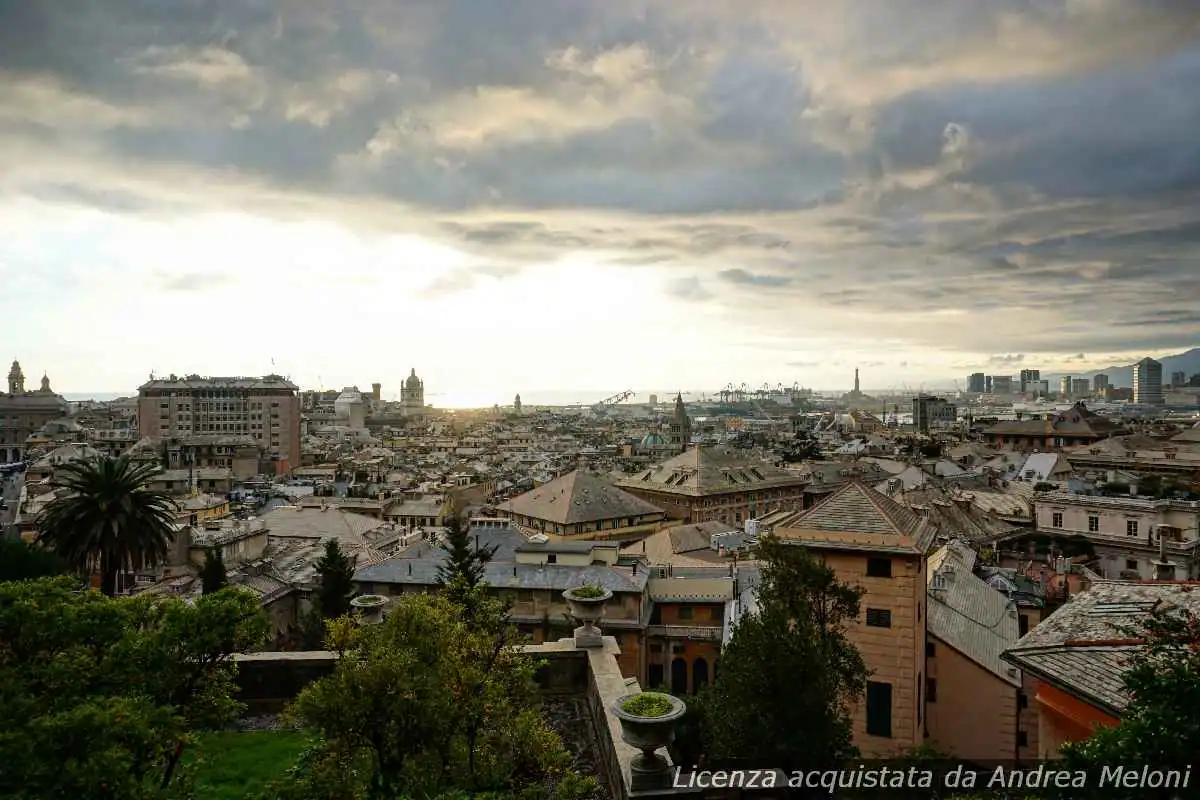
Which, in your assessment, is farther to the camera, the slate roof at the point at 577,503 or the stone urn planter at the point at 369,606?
the slate roof at the point at 577,503

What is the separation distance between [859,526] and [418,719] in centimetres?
1820

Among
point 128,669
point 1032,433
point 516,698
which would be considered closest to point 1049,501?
point 516,698

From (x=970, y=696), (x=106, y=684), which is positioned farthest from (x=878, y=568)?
(x=106, y=684)

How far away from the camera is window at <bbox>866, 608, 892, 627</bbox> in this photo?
22.9 metres

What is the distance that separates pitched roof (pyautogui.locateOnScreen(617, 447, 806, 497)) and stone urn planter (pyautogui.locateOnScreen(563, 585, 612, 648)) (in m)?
63.8

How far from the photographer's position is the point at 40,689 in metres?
8.67

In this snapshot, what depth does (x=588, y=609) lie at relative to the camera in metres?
15.5

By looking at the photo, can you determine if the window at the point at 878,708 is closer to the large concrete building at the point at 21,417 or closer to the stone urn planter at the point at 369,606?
the stone urn planter at the point at 369,606

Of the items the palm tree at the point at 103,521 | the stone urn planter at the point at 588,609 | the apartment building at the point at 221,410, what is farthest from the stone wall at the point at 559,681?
the apartment building at the point at 221,410

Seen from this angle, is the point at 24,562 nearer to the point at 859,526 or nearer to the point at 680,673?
the point at 680,673

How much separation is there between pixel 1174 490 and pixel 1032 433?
66.9m

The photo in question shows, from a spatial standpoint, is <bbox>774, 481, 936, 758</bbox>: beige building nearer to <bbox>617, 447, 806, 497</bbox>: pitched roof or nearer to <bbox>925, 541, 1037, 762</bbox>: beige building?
<bbox>925, 541, 1037, 762</bbox>: beige building

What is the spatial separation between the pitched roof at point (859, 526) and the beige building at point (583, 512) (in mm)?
41036

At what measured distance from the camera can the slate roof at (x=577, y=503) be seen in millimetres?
66250
